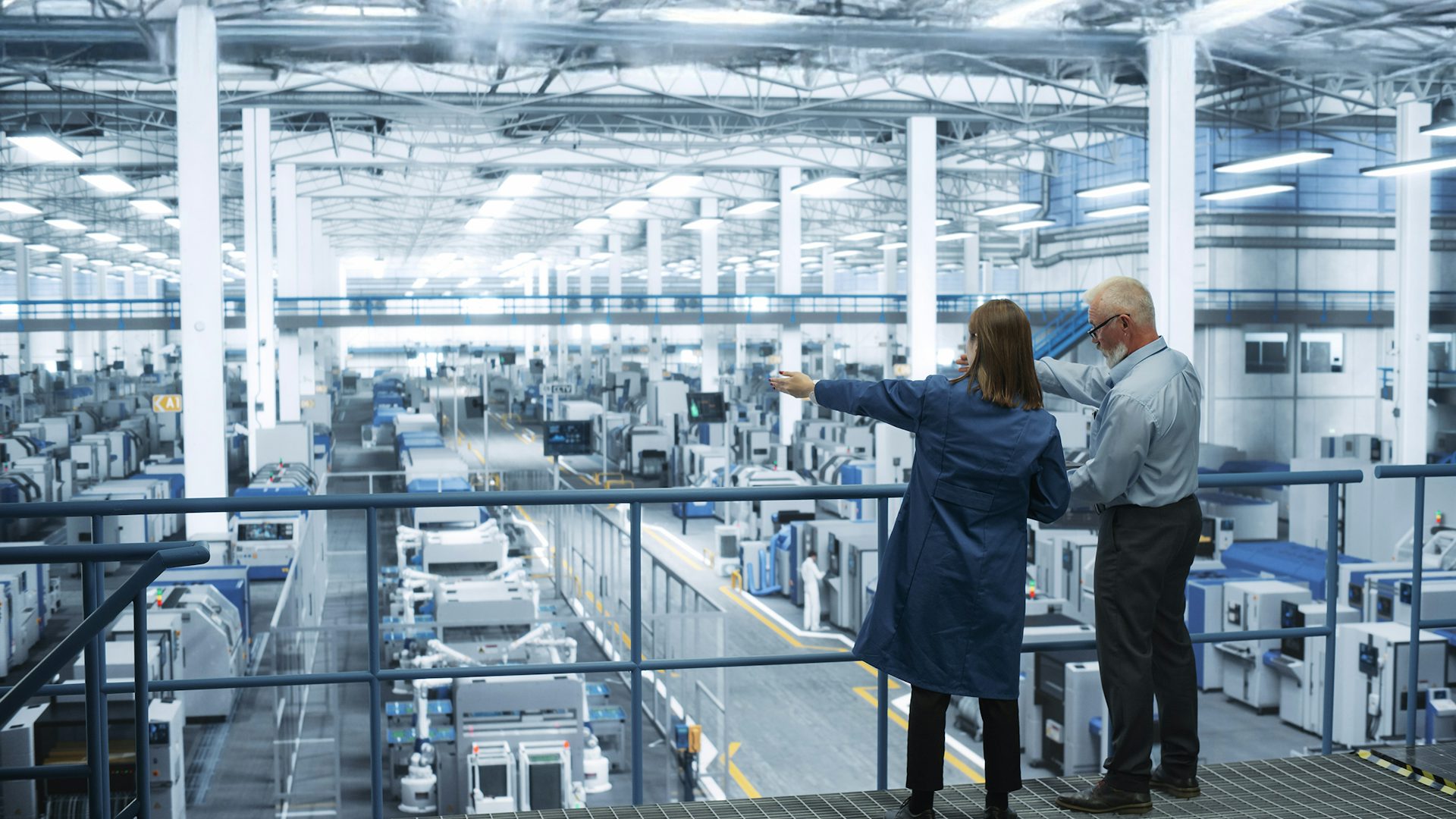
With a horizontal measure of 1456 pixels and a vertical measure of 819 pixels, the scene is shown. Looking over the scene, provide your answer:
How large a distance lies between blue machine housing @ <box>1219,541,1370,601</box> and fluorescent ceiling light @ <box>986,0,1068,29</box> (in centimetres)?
733

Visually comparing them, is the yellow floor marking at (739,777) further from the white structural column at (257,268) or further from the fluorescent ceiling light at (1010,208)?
the fluorescent ceiling light at (1010,208)

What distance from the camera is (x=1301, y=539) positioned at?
19.6 m

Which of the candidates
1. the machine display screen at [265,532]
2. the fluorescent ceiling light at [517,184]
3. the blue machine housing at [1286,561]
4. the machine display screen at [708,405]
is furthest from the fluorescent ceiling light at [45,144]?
the fluorescent ceiling light at [517,184]

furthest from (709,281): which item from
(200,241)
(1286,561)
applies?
(1286,561)

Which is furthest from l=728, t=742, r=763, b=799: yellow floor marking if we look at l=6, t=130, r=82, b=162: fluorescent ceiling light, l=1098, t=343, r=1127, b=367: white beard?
l=6, t=130, r=82, b=162: fluorescent ceiling light

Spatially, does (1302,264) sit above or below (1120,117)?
below

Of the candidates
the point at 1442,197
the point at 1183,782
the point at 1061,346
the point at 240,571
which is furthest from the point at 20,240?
the point at 1183,782

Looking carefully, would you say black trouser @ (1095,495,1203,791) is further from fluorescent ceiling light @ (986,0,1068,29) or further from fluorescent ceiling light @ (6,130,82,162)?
fluorescent ceiling light @ (6,130,82,162)

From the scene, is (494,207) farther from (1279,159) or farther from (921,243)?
(1279,159)

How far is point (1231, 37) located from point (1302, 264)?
47.3 feet

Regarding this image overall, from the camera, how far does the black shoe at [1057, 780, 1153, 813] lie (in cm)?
362

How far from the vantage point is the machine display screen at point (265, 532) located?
1867 cm

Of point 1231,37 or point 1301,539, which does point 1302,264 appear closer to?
point 1301,539

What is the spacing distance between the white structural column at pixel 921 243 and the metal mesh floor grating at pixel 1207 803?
740 inches
